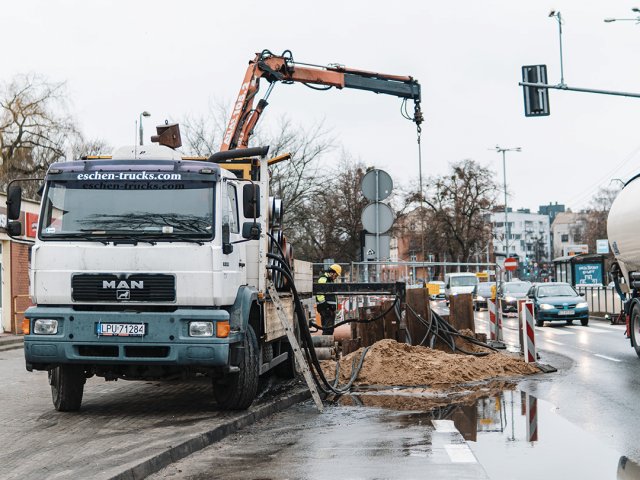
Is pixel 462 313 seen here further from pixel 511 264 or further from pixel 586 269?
pixel 586 269

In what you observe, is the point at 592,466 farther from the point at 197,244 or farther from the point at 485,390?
the point at 485,390

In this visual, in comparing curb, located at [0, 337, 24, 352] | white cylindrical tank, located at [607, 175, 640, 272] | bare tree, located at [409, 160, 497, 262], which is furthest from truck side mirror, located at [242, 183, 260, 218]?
bare tree, located at [409, 160, 497, 262]

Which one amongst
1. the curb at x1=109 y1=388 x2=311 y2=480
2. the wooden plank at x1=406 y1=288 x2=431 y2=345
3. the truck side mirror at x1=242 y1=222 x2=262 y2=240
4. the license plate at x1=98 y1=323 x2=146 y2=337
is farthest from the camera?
the wooden plank at x1=406 y1=288 x2=431 y2=345

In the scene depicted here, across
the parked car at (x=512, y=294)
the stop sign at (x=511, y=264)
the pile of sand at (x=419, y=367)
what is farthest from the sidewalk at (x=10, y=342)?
the stop sign at (x=511, y=264)

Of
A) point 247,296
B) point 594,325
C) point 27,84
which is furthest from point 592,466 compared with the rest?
point 27,84

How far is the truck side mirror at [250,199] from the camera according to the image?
10133 millimetres

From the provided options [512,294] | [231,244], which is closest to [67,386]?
[231,244]

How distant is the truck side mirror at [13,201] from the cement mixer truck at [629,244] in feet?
39.1

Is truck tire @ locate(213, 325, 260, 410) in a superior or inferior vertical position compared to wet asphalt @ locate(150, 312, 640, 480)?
superior

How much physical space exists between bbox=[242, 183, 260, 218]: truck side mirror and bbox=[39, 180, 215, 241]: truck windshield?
36 centimetres

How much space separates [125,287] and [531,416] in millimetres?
4587

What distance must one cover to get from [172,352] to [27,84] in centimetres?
3477

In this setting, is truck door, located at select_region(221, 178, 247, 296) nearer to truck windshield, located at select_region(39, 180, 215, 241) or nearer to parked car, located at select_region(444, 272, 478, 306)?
truck windshield, located at select_region(39, 180, 215, 241)

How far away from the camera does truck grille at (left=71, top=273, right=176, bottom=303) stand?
9.73m
